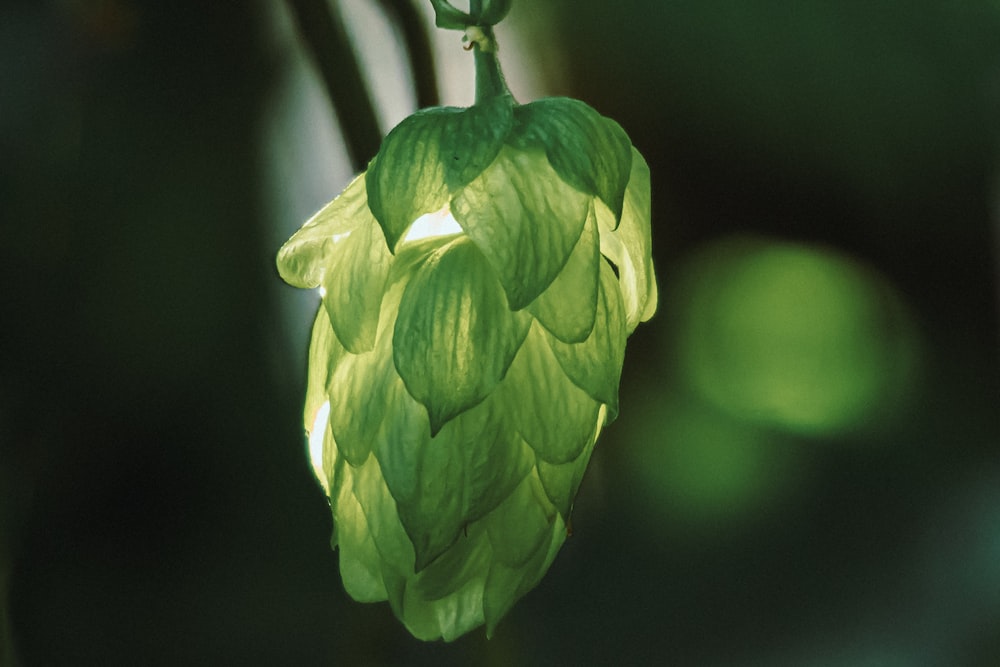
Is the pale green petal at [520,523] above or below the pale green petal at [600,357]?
below

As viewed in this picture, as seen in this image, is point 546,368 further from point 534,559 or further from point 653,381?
point 653,381

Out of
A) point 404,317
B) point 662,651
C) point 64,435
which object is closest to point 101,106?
point 64,435

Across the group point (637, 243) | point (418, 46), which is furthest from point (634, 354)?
point (637, 243)

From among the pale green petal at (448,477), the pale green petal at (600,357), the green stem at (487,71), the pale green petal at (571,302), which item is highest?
the green stem at (487,71)

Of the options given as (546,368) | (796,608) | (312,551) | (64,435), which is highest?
(546,368)

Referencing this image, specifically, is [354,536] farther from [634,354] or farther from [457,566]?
[634,354]

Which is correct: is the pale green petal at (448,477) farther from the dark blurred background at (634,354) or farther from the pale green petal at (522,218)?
the dark blurred background at (634,354)

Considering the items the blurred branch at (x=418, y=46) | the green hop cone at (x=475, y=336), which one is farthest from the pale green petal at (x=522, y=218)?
the blurred branch at (x=418, y=46)
